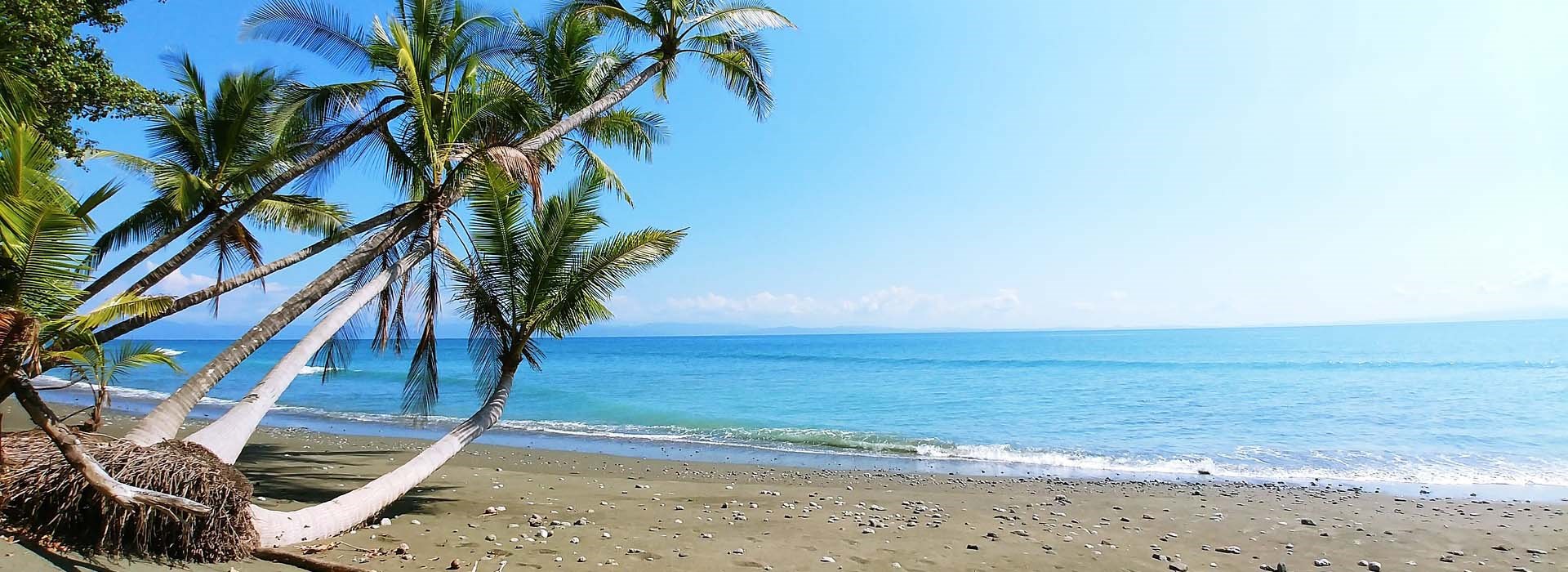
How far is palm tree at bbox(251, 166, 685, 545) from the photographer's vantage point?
9055mm

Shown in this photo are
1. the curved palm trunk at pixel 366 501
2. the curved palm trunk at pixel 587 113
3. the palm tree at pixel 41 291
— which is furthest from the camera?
the curved palm trunk at pixel 587 113

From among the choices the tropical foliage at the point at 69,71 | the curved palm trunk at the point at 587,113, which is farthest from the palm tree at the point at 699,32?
the tropical foliage at the point at 69,71

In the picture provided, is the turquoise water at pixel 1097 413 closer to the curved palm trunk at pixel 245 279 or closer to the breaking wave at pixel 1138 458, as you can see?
the breaking wave at pixel 1138 458

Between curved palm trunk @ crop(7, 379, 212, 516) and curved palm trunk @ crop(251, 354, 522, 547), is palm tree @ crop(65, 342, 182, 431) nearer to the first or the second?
curved palm trunk @ crop(7, 379, 212, 516)

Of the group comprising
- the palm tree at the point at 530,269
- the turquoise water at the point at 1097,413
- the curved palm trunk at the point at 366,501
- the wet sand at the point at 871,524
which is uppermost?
the palm tree at the point at 530,269

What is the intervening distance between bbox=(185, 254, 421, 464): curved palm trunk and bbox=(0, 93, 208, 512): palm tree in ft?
4.00

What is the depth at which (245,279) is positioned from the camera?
897 centimetres

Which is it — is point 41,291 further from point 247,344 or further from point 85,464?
point 247,344

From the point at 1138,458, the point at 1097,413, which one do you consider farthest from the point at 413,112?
the point at 1097,413

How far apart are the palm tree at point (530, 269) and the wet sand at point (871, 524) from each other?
6.18ft

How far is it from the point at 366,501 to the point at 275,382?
4.84 ft

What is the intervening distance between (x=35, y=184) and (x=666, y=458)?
10769 mm

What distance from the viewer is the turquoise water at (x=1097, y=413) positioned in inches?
568

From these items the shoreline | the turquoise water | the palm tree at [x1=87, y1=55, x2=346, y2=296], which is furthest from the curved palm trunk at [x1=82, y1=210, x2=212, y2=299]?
the turquoise water
